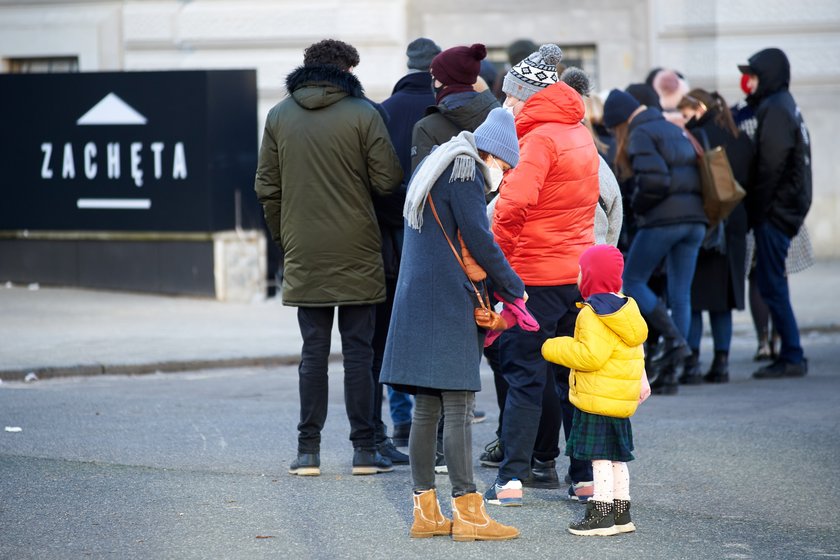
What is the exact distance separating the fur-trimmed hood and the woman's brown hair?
381 cm

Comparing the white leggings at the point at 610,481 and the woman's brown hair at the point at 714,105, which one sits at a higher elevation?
the woman's brown hair at the point at 714,105

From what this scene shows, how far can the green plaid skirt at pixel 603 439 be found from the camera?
18.1 feet

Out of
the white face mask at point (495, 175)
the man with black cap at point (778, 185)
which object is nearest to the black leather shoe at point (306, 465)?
the white face mask at point (495, 175)

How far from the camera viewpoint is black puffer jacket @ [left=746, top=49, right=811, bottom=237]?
955 centimetres

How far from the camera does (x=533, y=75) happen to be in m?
6.18

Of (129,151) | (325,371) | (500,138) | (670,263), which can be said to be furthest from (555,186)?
(129,151)

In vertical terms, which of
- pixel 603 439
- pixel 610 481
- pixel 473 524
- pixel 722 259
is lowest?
pixel 473 524

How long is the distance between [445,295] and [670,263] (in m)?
4.10

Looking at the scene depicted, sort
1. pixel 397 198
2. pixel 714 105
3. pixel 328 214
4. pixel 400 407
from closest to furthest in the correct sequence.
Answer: pixel 328 214
pixel 397 198
pixel 400 407
pixel 714 105

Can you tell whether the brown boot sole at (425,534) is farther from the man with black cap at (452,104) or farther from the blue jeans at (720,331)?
the blue jeans at (720,331)

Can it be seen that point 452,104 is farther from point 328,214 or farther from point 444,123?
point 328,214

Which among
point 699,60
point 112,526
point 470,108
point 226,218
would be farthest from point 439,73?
point 699,60

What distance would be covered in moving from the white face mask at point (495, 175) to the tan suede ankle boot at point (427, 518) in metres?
1.20

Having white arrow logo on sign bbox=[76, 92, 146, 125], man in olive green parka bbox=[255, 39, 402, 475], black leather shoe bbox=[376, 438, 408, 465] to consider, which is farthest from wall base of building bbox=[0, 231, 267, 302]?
man in olive green parka bbox=[255, 39, 402, 475]
